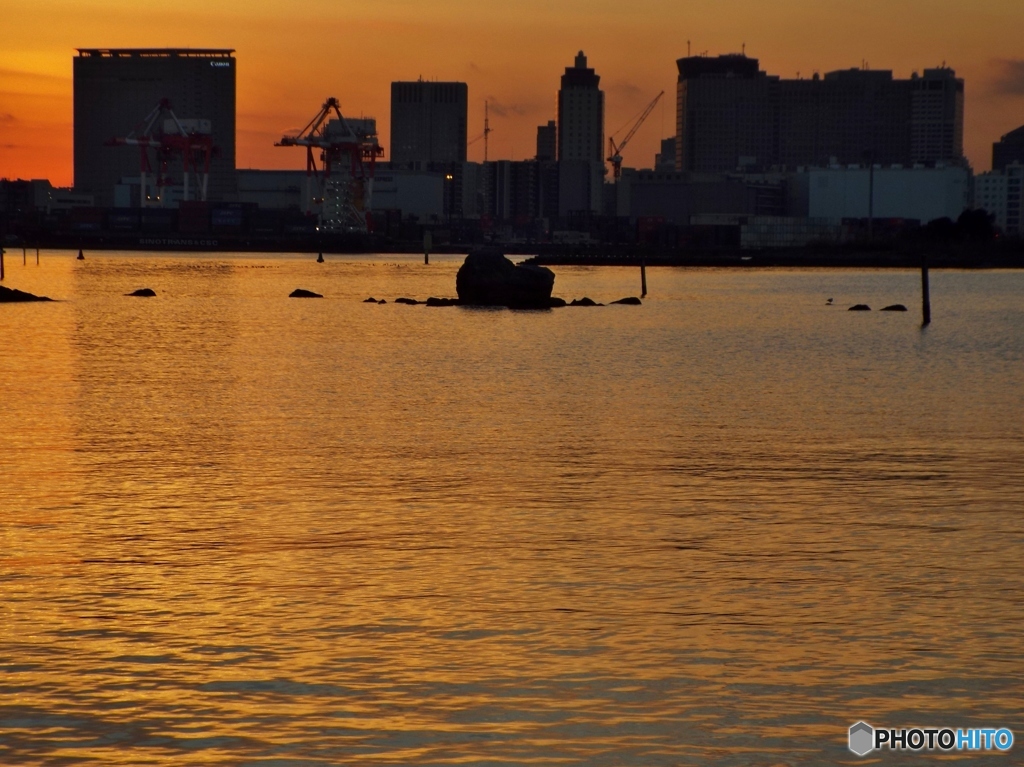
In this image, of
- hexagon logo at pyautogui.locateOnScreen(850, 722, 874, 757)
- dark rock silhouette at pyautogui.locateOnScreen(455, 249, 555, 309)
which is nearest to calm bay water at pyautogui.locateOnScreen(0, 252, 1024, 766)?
hexagon logo at pyautogui.locateOnScreen(850, 722, 874, 757)

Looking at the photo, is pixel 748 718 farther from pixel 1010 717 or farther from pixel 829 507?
pixel 829 507

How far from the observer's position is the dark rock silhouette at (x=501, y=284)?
249ft

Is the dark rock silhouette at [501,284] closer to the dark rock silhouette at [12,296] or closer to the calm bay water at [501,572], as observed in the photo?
the dark rock silhouette at [12,296]

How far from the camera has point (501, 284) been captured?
76.6 meters

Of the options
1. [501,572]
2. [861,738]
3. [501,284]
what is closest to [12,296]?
[501,284]

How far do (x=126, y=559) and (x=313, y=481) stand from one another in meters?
5.13

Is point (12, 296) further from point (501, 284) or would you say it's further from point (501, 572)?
point (501, 572)

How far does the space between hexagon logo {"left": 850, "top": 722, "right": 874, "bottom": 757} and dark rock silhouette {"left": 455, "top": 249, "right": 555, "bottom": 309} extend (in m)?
67.2

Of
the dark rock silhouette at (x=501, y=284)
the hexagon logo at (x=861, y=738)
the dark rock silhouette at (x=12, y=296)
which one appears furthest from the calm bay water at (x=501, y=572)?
the dark rock silhouette at (x=12, y=296)

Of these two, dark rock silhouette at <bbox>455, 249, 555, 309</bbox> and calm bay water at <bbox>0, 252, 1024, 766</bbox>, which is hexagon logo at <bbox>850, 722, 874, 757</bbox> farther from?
dark rock silhouette at <bbox>455, 249, 555, 309</bbox>

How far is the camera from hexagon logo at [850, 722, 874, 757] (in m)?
8.20

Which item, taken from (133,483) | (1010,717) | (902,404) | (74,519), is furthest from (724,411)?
(1010,717)

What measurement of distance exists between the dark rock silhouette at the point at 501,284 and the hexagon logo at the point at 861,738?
6721 cm

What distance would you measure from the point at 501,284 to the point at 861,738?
68.7m
